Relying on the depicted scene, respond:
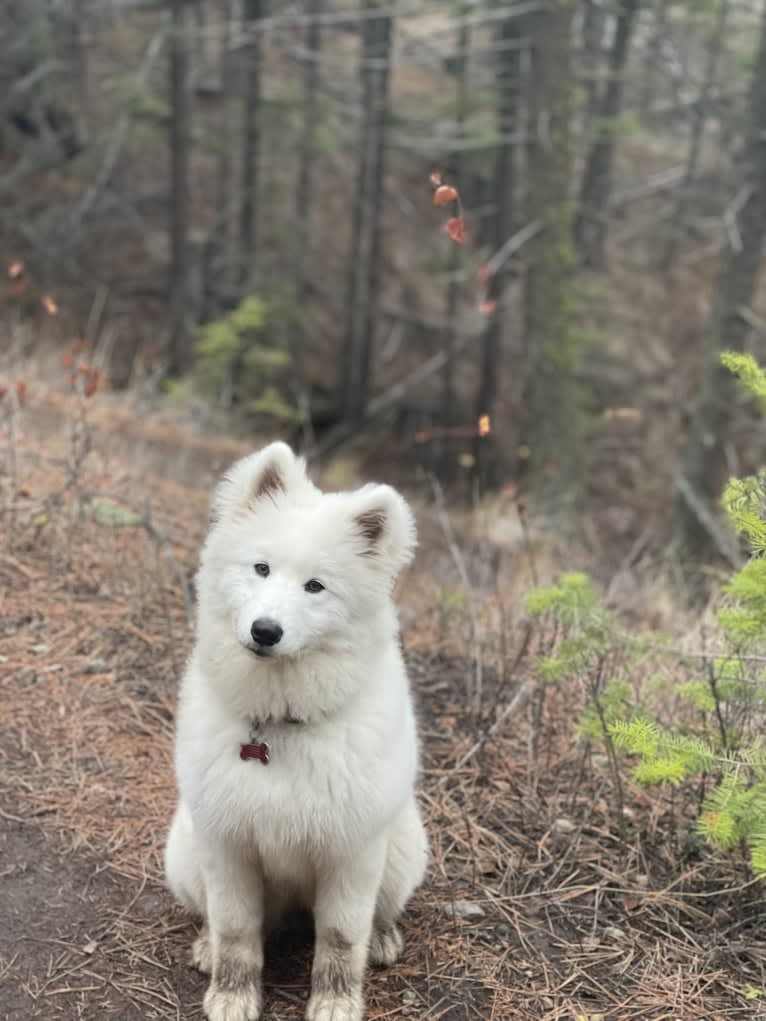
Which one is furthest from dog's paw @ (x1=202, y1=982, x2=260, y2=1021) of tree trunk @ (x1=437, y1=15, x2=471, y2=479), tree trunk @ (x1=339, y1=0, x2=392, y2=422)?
tree trunk @ (x1=339, y1=0, x2=392, y2=422)

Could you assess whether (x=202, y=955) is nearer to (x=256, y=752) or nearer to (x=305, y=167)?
(x=256, y=752)

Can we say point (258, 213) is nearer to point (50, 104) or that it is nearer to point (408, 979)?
point (50, 104)

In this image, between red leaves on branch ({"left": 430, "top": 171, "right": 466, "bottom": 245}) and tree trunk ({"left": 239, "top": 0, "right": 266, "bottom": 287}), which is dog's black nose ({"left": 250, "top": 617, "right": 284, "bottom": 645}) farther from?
tree trunk ({"left": 239, "top": 0, "right": 266, "bottom": 287})

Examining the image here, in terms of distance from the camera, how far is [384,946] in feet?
9.87

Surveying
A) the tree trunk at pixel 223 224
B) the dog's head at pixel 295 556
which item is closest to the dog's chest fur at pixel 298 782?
the dog's head at pixel 295 556

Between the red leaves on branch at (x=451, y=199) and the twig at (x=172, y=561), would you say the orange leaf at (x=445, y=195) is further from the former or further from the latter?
the twig at (x=172, y=561)

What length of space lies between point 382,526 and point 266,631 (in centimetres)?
45

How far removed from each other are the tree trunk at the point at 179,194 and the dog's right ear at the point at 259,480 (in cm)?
1282

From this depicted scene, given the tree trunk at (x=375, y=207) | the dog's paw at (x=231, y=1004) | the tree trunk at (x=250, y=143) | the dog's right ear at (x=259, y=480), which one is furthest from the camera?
the tree trunk at (x=375, y=207)

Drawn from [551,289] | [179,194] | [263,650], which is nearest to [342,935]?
[263,650]

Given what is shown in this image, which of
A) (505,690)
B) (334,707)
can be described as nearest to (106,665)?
(505,690)

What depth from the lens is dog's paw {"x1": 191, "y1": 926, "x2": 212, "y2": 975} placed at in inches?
114

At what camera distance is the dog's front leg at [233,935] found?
2.64 metres

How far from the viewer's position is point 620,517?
1547 centimetres
